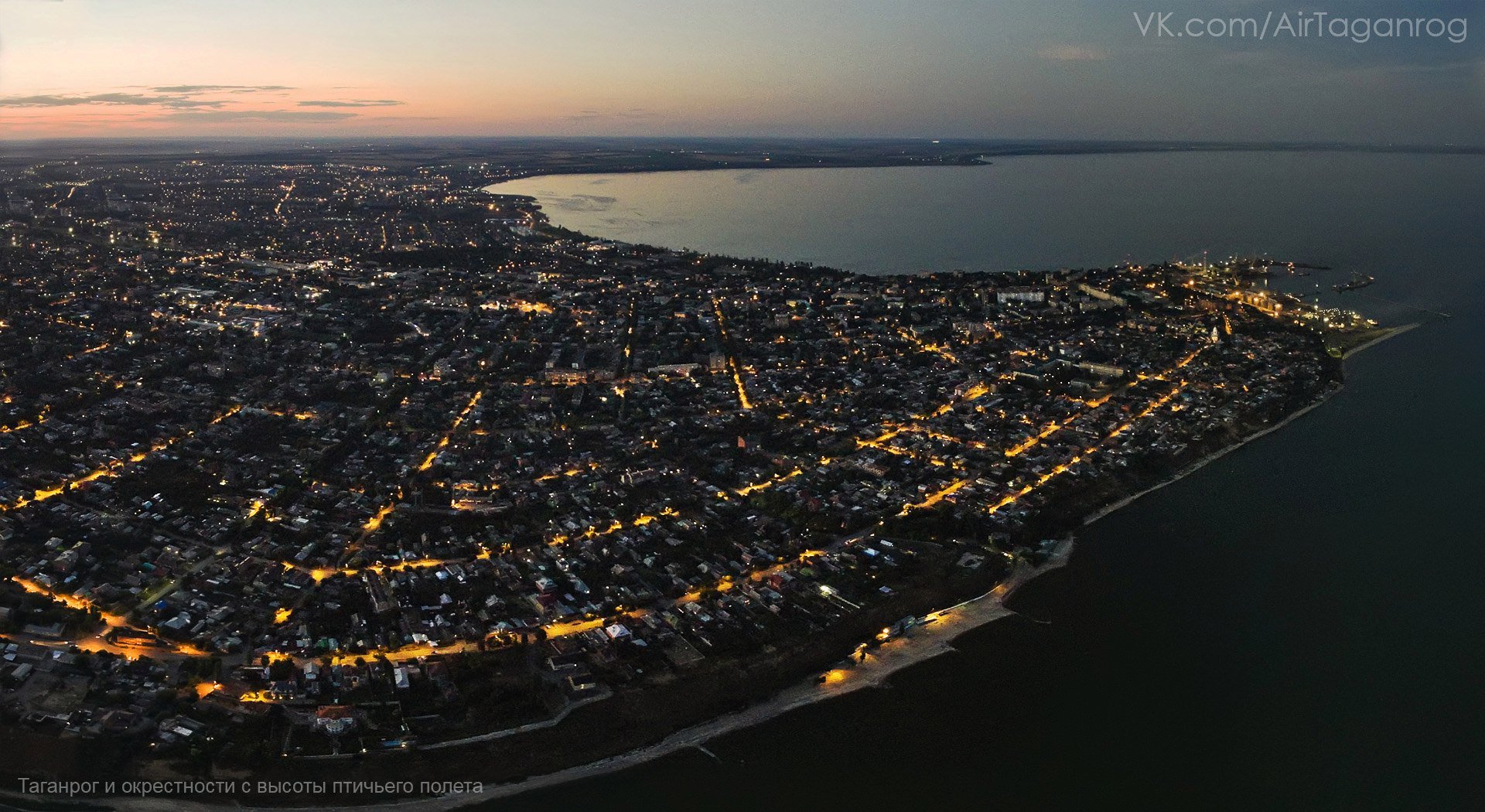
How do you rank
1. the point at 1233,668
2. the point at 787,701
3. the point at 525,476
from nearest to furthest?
the point at 787,701 < the point at 1233,668 < the point at 525,476

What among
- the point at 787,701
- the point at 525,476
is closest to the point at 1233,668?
the point at 787,701

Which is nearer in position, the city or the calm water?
the calm water

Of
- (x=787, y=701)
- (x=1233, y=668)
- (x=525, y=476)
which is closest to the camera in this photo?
(x=787, y=701)

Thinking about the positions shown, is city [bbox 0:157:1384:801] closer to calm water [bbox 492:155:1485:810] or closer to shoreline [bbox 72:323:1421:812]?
shoreline [bbox 72:323:1421:812]

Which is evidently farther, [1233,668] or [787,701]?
[1233,668]

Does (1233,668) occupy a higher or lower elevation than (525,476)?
lower

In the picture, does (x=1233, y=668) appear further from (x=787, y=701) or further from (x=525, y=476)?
(x=525, y=476)

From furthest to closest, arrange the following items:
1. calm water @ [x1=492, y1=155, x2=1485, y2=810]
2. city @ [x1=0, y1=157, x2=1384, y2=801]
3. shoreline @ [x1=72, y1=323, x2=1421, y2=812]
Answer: city @ [x1=0, y1=157, x2=1384, y2=801] → calm water @ [x1=492, y1=155, x2=1485, y2=810] → shoreline @ [x1=72, y1=323, x2=1421, y2=812]

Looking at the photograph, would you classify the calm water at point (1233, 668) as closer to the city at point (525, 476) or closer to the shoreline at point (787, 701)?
the shoreline at point (787, 701)

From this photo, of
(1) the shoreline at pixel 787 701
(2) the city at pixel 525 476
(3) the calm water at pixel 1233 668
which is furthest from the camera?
(2) the city at pixel 525 476
